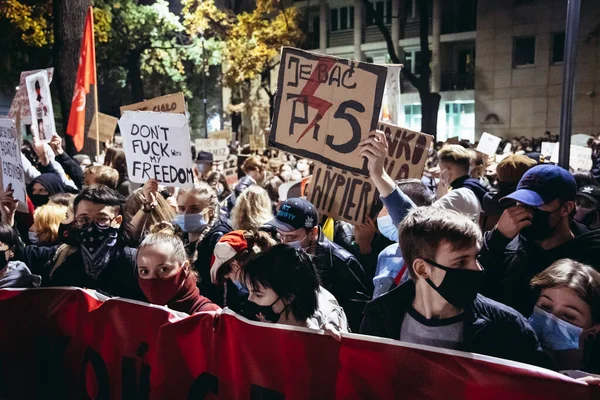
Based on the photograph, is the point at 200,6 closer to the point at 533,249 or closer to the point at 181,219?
the point at 181,219

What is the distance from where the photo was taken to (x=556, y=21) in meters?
26.6

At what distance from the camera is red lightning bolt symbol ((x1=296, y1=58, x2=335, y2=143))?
3537 mm

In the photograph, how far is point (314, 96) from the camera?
11.8ft

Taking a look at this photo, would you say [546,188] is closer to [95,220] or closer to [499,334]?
[499,334]

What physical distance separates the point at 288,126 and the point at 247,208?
1.04 m

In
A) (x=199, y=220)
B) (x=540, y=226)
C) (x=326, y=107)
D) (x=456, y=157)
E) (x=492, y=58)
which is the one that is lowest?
(x=199, y=220)

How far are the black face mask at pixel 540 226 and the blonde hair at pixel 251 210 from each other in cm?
202

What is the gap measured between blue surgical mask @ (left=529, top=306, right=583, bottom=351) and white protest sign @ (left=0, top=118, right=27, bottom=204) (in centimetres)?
382

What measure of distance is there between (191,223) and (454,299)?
2660 millimetres

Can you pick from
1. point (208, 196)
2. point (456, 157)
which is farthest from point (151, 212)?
point (456, 157)

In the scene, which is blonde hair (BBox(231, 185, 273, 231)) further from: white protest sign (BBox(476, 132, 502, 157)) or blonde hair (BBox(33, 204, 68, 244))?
white protest sign (BBox(476, 132, 502, 157))

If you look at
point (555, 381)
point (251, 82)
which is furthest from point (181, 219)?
point (251, 82)

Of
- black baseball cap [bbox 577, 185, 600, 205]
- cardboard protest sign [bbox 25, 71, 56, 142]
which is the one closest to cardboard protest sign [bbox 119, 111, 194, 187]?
cardboard protest sign [bbox 25, 71, 56, 142]

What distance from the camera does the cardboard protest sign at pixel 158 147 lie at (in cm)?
440
